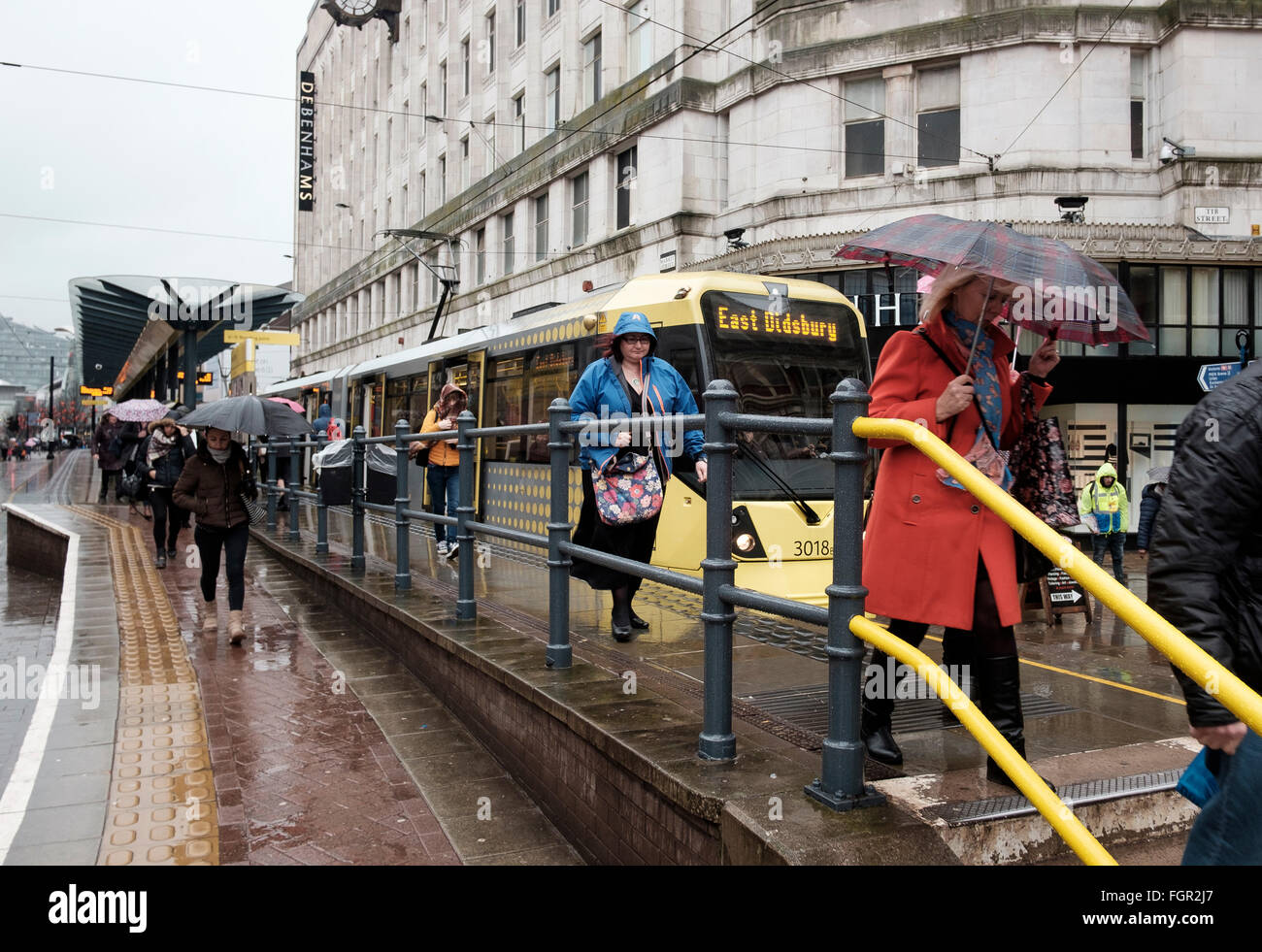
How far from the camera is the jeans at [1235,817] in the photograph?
189 centimetres

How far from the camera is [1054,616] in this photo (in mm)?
8758

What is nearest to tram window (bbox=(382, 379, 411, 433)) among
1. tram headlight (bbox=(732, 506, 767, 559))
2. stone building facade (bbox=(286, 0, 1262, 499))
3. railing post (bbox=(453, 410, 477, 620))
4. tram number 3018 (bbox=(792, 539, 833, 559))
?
stone building facade (bbox=(286, 0, 1262, 499))

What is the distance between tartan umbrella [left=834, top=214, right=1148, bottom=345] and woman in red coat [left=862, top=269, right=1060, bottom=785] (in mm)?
117

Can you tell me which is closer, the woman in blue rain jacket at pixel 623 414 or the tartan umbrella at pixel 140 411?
the woman in blue rain jacket at pixel 623 414

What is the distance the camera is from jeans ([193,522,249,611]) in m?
7.57

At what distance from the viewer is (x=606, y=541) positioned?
520cm

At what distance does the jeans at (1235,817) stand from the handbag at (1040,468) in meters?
1.49

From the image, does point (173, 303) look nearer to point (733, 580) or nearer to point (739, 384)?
point (739, 384)

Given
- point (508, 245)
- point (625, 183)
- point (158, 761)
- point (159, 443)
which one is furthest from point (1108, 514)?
point (508, 245)

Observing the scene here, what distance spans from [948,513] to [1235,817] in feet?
4.08

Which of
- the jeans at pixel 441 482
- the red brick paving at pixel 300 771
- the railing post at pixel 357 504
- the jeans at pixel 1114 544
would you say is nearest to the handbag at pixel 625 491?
the red brick paving at pixel 300 771

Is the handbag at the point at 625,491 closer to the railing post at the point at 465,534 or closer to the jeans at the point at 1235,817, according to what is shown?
the railing post at the point at 465,534
